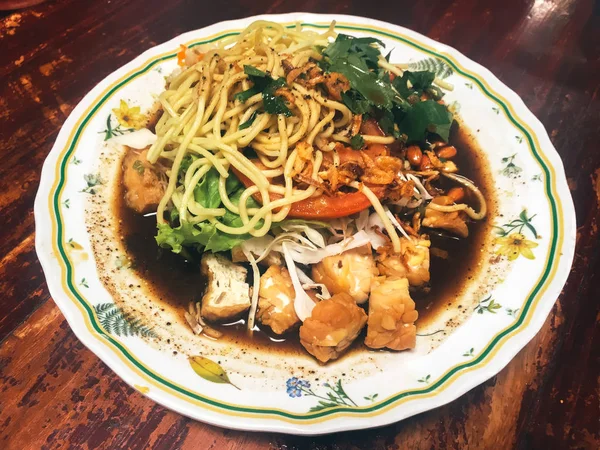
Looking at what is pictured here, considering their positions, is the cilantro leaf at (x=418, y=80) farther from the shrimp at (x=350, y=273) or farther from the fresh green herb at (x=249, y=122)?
the shrimp at (x=350, y=273)

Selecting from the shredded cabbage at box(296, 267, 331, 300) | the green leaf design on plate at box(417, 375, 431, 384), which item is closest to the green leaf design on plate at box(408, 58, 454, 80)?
the shredded cabbage at box(296, 267, 331, 300)

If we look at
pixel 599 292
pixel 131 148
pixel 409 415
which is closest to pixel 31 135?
pixel 131 148

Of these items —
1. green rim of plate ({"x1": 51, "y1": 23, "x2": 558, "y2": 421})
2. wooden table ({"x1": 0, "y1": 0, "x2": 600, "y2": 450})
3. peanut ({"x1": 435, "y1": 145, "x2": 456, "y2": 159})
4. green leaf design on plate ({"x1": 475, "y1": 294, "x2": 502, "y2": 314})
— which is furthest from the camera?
peanut ({"x1": 435, "y1": 145, "x2": 456, "y2": 159})

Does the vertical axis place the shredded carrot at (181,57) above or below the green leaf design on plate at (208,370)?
above

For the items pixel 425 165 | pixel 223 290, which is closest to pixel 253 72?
pixel 223 290

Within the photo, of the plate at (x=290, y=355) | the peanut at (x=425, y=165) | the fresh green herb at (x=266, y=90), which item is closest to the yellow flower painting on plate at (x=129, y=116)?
the plate at (x=290, y=355)

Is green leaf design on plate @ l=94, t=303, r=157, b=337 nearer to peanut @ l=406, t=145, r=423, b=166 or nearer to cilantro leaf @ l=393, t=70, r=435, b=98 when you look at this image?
peanut @ l=406, t=145, r=423, b=166

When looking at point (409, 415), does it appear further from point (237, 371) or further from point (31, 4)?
point (31, 4)

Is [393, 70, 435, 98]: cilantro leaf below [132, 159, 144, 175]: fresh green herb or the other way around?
below

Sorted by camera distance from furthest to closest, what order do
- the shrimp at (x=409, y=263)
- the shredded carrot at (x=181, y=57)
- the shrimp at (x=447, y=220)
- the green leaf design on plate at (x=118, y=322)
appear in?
the shredded carrot at (x=181, y=57) < the shrimp at (x=447, y=220) < the shrimp at (x=409, y=263) < the green leaf design on plate at (x=118, y=322)
